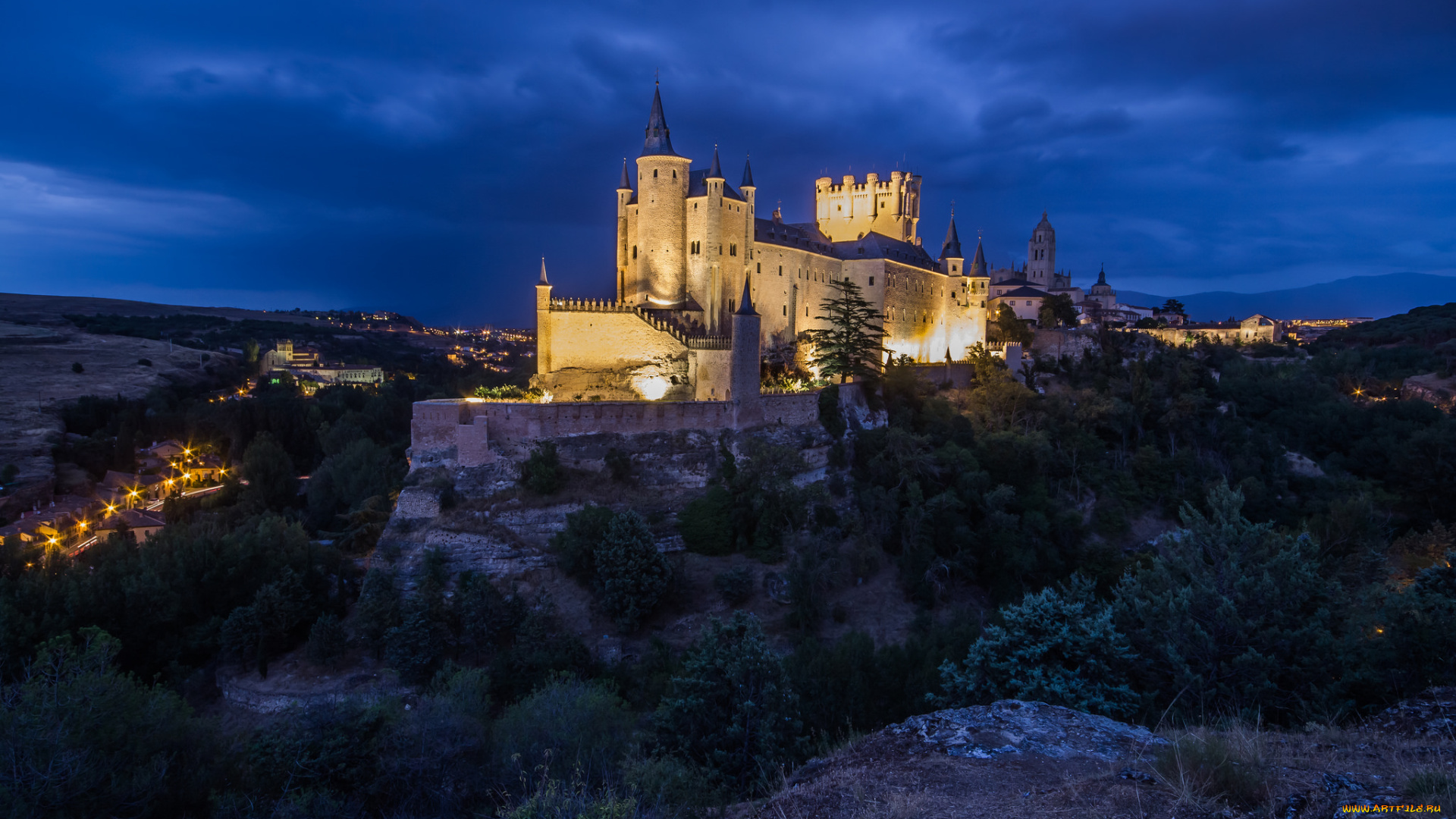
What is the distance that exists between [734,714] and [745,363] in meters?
20.5

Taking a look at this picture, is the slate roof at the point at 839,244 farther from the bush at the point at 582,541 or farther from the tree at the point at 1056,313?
the bush at the point at 582,541

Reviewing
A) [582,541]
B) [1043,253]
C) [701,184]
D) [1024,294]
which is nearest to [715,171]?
[701,184]

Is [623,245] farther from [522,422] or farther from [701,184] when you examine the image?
[522,422]

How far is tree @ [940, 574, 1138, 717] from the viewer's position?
13328 mm

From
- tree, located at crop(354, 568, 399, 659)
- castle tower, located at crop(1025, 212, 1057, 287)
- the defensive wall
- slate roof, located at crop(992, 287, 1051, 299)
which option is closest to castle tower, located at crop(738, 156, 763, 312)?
the defensive wall

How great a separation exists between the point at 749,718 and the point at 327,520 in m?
40.2

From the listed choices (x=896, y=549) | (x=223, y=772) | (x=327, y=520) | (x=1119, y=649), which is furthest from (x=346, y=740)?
(x=327, y=520)

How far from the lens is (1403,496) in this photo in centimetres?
4191

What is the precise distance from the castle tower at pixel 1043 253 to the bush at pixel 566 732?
8946cm

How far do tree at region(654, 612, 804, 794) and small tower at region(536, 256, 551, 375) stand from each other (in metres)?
22.5

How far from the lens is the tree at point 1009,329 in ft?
190

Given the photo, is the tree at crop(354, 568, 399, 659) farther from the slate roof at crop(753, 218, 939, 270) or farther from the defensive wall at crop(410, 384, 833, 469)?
the slate roof at crop(753, 218, 939, 270)

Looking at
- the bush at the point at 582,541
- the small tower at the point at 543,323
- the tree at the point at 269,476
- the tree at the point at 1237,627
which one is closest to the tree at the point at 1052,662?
the tree at the point at 1237,627

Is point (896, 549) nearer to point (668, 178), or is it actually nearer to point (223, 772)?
point (668, 178)
